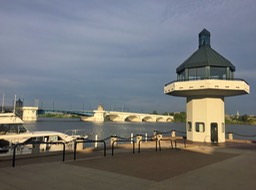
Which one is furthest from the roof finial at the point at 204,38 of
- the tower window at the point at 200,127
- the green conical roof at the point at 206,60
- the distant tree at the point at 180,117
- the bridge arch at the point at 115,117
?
the distant tree at the point at 180,117

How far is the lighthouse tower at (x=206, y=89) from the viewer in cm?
2308

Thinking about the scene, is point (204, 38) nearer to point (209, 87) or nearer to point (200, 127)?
point (209, 87)

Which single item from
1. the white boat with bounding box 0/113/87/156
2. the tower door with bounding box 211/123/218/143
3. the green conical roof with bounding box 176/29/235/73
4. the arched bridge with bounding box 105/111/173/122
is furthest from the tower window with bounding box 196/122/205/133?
the arched bridge with bounding box 105/111/173/122

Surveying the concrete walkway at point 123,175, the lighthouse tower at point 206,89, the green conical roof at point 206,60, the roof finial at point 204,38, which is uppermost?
the roof finial at point 204,38

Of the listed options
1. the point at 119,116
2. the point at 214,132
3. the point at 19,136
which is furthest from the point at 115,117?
the point at 19,136

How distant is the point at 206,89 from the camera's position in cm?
2303

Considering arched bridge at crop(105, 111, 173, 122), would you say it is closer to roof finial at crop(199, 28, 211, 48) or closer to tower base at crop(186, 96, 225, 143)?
roof finial at crop(199, 28, 211, 48)

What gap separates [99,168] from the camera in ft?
34.8

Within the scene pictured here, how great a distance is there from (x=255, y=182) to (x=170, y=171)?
10.6 feet

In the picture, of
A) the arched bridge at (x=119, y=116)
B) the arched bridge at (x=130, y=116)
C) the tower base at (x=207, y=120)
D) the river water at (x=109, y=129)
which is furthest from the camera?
the arched bridge at (x=119, y=116)

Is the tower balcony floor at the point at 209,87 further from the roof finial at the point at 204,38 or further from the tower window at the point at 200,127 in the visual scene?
the roof finial at the point at 204,38

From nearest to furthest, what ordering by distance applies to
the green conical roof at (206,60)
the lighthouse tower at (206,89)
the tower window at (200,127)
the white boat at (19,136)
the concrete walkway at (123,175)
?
the concrete walkway at (123,175), the white boat at (19,136), the lighthouse tower at (206,89), the green conical roof at (206,60), the tower window at (200,127)

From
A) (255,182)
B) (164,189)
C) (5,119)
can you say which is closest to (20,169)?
(164,189)

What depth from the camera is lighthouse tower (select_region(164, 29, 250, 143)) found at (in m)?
23.1
